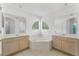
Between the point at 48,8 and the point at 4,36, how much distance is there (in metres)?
1.19

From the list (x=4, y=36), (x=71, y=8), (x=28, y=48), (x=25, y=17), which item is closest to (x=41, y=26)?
(x=25, y=17)

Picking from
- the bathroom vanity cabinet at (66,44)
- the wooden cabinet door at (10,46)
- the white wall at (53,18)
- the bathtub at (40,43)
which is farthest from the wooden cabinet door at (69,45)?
the wooden cabinet door at (10,46)

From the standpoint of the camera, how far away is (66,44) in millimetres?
2207

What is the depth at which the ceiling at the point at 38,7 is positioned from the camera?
6.62 feet

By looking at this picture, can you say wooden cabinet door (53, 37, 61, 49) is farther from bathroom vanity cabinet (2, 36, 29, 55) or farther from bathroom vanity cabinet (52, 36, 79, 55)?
bathroom vanity cabinet (2, 36, 29, 55)

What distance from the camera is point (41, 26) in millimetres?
2111

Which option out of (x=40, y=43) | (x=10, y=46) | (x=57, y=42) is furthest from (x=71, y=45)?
(x=10, y=46)

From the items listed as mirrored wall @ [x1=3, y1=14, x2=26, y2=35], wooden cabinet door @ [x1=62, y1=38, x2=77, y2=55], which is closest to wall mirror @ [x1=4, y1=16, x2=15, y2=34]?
mirrored wall @ [x1=3, y1=14, x2=26, y2=35]

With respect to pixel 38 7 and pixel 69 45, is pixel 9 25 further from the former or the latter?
pixel 69 45

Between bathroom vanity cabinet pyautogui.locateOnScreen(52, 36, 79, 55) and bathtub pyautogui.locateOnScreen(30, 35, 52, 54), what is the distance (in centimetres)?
17

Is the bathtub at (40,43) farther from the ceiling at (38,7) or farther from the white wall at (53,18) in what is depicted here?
the ceiling at (38,7)

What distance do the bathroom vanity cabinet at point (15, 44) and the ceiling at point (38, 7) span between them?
2.04ft

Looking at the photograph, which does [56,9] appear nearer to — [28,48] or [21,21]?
[21,21]

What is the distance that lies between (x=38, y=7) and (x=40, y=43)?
79 cm
